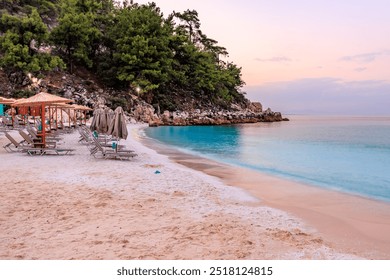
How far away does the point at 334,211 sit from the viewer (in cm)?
672

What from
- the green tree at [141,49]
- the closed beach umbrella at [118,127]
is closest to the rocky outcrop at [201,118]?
the green tree at [141,49]

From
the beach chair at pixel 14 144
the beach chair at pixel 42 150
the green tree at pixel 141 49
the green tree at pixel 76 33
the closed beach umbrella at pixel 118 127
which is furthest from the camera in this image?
the green tree at pixel 141 49

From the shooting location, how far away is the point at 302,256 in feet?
13.1

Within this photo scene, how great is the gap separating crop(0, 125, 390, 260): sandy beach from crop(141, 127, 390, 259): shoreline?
24mm

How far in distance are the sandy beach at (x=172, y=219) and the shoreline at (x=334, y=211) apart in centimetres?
2

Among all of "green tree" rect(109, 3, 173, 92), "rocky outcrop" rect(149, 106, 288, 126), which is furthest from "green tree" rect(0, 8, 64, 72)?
"rocky outcrop" rect(149, 106, 288, 126)

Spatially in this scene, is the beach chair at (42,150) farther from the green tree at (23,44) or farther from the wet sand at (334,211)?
the green tree at (23,44)

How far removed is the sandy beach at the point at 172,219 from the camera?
13.4ft

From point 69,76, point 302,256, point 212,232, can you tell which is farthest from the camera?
point 69,76

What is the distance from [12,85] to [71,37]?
1211 cm

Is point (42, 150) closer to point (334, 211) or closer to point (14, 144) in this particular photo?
point (14, 144)

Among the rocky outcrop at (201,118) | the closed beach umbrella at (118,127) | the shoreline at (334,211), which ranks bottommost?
the shoreline at (334,211)
